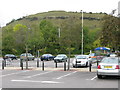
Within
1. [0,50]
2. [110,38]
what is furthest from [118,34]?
[0,50]

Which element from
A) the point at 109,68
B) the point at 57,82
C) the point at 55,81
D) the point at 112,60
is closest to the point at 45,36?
the point at 112,60

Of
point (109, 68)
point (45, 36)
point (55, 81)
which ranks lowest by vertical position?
point (55, 81)

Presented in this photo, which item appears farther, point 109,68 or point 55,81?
point 109,68

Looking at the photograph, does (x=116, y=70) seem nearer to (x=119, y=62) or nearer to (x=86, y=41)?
(x=119, y=62)

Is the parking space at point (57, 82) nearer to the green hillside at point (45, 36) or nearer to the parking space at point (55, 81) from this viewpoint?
the parking space at point (55, 81)

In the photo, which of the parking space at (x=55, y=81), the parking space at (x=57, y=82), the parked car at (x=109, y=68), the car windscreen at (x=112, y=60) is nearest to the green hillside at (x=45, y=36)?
the car windscreen at (x=112, y=60)

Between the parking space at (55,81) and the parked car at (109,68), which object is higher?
the parked car at (109,68)

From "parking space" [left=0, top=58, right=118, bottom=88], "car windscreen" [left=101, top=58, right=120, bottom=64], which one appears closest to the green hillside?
"car windscreen" [left=101, top=58, right=120, bottom=64]

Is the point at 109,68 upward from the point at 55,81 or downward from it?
upward

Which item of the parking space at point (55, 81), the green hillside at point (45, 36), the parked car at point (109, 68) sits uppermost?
the green hillside at point (45, 36)

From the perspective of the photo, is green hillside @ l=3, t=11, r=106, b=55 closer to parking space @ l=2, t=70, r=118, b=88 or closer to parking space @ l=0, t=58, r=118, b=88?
parking space @ l=0, t=58, r=118, b=88

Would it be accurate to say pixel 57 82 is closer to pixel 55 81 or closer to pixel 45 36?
pixel 55 81

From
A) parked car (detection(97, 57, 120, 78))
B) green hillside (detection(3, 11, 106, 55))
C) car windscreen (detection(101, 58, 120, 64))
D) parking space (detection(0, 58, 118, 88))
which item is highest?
green hillside (detection(3, 11, 106, 55))

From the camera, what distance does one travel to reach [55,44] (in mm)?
62312
